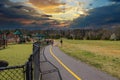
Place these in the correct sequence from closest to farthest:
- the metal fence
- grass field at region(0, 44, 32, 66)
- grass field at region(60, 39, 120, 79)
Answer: the metal fence, grass field at region(60, 39, 120, 79), grass field at region(0, 44, 32, 66)

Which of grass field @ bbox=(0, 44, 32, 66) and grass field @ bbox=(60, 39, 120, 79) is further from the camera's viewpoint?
grass field @ bbox=(0, 44, 32, 66)

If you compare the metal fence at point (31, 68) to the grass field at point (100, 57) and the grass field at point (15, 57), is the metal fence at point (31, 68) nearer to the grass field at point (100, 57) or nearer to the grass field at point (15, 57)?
the grass field at point (100, 57)

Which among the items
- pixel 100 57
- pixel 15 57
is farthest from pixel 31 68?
pixel 100 57

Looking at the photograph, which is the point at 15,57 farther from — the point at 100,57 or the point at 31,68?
the point at 31,68

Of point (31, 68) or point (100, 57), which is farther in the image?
point (100, 57)

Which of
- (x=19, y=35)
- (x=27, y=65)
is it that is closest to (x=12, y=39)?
(x=19, y=35)

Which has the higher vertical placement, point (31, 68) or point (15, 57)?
point (31, 68)

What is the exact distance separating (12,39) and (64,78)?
270ft

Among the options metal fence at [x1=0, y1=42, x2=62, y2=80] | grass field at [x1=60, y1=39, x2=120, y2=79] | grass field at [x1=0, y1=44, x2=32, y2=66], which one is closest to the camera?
metal fence at [x1=0, y1=42, x2=62, y2=80]

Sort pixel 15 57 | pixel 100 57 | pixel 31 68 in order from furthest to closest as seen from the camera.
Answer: pixel 100 57 → pixel 15 57 → pixel 31 68

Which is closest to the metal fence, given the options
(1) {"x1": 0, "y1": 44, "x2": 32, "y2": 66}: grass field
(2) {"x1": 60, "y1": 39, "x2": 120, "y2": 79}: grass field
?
(2) {"x1": 60, "y1": 39, "x2": 120, "y2": 79}: grass field

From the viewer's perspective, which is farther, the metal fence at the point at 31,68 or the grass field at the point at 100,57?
the grass field at the point at 100,57

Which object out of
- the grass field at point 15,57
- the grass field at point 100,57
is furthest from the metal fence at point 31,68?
the grass field at point 15,57

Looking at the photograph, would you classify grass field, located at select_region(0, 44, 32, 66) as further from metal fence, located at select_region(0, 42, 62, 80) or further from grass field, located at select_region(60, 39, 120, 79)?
metal fence, located at select_region(0, 42, 62, 80)
